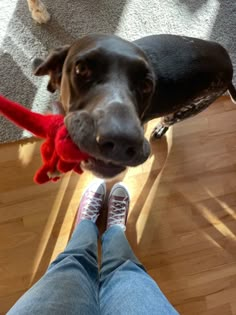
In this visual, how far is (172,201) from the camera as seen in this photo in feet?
7.47

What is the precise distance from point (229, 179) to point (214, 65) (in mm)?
749

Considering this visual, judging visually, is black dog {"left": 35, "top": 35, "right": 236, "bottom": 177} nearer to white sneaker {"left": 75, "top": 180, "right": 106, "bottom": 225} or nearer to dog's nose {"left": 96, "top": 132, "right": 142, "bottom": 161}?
dog's nose {"left": 96, "top": 132, "right": 142, "bottom": 161}

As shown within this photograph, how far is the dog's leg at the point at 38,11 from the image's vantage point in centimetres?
225

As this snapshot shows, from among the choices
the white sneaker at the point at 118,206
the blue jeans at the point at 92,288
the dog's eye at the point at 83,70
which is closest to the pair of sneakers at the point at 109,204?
the white sneaker at the point at 118,206

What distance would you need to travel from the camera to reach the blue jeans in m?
1.44

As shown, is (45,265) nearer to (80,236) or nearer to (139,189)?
(80,236)

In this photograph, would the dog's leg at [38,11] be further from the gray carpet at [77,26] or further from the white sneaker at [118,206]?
the white sneaker at [118,206]

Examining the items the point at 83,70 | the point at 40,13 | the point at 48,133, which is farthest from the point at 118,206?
the point at 40,13

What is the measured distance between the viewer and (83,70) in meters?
1.41

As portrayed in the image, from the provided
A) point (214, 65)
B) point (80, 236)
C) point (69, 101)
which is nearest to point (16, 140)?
point (80, 236)

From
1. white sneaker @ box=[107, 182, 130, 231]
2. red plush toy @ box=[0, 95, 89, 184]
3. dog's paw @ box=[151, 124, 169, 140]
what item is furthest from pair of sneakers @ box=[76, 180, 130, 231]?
red plush toy @ box=[0, 95, 89, 184]

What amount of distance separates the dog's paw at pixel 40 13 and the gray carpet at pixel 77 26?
0.03m

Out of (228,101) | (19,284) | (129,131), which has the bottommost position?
(19,284)

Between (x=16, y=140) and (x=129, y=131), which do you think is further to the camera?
(x=16, y=140)
